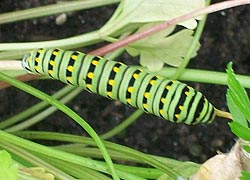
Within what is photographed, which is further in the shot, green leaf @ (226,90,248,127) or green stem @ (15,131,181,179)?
green stem @ (15,131,181,179)

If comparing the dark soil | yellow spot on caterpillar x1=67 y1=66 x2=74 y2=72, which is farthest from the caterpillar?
the dark soil

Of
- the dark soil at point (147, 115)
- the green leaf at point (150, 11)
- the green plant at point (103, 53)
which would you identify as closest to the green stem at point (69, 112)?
the green plant at point (103, 53)

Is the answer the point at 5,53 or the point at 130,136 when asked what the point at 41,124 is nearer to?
the point at 130,136

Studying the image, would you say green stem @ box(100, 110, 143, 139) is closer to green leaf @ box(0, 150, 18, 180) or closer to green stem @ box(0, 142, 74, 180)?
green stem @ box(0, 142, 74, 180)

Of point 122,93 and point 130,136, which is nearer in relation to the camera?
point 122,93

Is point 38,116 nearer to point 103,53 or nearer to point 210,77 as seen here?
point 103,53

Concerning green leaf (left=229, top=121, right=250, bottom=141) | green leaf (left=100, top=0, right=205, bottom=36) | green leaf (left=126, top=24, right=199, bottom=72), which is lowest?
green leaf (left=229, top=121, right=250, bottom=141)

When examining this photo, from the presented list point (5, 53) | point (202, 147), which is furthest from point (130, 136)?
point (5, 53)
